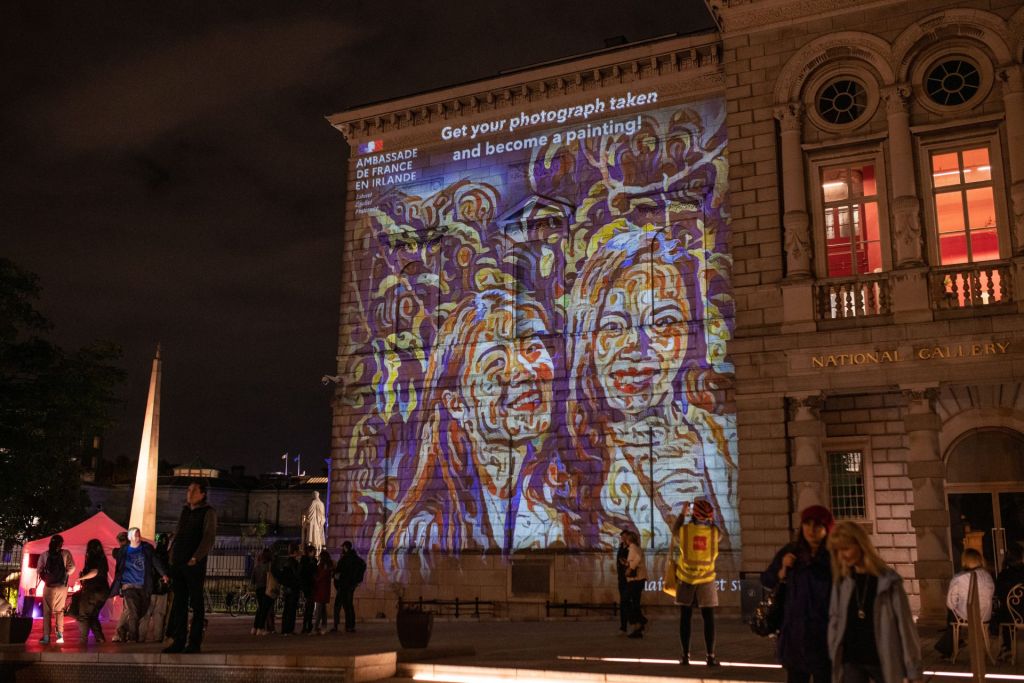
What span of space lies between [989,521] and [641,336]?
8.55m

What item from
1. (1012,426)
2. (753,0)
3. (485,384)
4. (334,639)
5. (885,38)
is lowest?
(334,639)

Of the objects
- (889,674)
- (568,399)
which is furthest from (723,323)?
(889,674)

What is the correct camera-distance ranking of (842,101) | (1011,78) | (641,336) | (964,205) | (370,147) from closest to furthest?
1. (1011,78)
2. (964,205)
3. (842,101)
4. (641,336)
5. (370,147)

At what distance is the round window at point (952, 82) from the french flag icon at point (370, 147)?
15.0 metres

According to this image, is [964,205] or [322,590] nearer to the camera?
→ [322,590]

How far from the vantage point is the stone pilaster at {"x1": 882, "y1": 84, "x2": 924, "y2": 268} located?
20.5m

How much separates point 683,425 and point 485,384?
5444 millimetres

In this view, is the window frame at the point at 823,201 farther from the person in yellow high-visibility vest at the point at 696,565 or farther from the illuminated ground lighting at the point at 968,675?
the illuminated ground lighting at the point at 968,675

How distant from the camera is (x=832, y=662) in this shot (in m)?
6.80

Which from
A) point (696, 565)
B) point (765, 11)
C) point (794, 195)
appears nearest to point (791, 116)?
point (794, 195)

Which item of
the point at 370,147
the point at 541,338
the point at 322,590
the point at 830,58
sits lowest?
the point at 322,590

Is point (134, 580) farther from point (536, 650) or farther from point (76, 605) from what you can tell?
point (536, 650)

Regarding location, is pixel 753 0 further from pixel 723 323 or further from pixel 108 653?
pixel 108 653

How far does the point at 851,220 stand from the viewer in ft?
71.4
